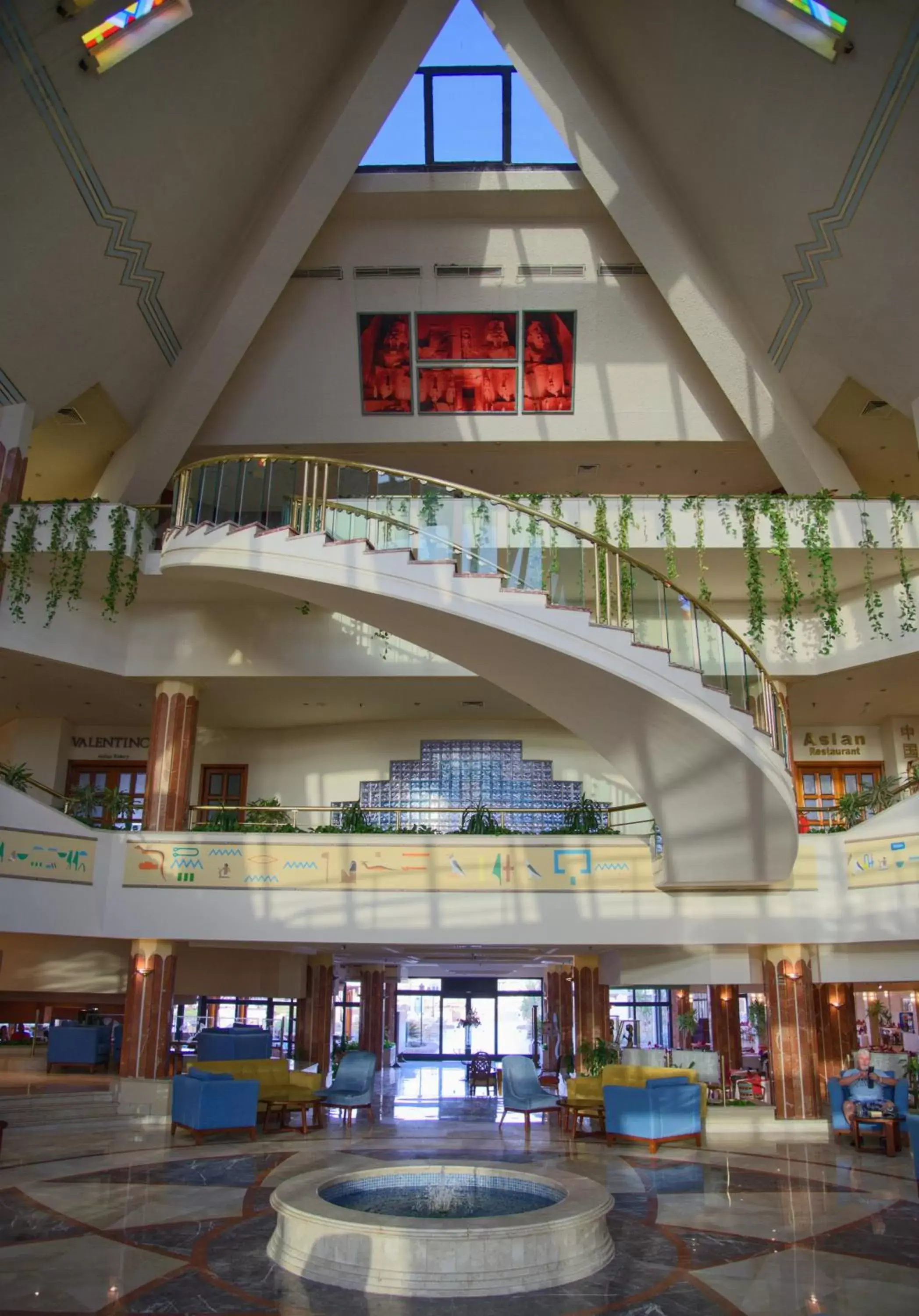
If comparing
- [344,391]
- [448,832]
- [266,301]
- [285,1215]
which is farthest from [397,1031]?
[285,1215]

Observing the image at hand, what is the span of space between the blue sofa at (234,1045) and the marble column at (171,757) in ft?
9.73

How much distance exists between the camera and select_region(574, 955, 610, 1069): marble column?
1683 cm

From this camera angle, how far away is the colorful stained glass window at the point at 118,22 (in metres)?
10.7

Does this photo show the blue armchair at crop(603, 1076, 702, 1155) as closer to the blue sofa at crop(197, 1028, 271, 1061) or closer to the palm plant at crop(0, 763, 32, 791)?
the blue sofa at crop(197, 1028, 271, 1061)

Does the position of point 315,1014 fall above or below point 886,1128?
above

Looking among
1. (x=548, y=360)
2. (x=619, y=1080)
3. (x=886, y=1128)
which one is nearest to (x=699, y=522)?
(x=548, y=360)

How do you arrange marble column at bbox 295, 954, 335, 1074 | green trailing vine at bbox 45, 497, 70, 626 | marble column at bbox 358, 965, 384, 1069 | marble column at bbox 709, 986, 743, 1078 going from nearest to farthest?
1. green trailing vine at bbox 45, 497, 70, 626
2. marble column at bbox 709, 986, 743, 1078
3. marble column at bbox 295, 954, 335, 1074
4. marble column at bbox 358, 965, 384, 1069

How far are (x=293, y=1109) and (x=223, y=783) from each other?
779cm

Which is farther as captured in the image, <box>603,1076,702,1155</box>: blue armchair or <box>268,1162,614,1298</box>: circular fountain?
<box>603,1076,702,1155</box>: blue armchair

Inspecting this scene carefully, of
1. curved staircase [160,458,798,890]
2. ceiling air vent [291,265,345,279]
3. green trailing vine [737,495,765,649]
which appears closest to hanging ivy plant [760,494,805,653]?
green trailing vine [737,495,765,649]

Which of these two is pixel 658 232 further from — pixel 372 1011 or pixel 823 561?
pixel 372 1011

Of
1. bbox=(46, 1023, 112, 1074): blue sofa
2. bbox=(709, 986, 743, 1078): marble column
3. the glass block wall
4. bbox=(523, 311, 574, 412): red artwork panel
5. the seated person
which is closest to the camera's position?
the seated person

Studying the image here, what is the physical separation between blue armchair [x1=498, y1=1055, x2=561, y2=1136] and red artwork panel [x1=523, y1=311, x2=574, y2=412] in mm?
9934

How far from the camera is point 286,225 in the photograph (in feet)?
47.3
